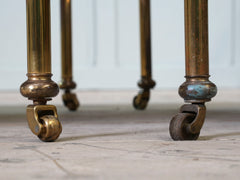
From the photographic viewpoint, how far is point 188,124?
2.64 ft

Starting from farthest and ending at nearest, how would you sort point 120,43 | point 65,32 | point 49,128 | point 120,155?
point 120,43, point 65,32, point 49,128, point 120,155

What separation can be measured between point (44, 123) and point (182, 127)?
9.8 inches

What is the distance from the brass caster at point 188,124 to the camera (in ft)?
2.63

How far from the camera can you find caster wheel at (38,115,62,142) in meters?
0.78

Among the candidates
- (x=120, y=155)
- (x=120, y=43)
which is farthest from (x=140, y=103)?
(x=120, y=43)

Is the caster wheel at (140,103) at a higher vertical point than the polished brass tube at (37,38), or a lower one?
lower

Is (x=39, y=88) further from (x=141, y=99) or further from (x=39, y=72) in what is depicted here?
(x=141, y=99)

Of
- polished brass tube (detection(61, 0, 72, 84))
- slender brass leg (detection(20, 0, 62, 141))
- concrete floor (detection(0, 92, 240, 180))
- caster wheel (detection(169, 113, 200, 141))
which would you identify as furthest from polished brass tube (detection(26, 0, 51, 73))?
polished brass tube (detection(61, 0, 72, 84))

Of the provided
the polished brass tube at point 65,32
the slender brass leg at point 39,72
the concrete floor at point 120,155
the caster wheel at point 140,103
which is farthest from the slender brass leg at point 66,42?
the slender brass leg at point 39,72

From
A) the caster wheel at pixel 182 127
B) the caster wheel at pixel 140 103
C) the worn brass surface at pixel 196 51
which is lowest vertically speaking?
the caster wheel at pixel 140 103

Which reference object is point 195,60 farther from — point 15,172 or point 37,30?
point 15,172

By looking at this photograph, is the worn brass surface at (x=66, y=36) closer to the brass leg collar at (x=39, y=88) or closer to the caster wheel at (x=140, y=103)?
the caster wheel at (x=140, y=103)

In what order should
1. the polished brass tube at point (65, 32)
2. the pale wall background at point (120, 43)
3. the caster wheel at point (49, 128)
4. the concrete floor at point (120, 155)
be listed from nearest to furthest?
the concrete floor at point (120, 155) < the caster wheel at point (49, 128) < the polished brass tube at point (65, 32) < the pale wall background at point (120, 43)

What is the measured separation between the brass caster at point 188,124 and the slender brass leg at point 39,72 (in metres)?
0.21
